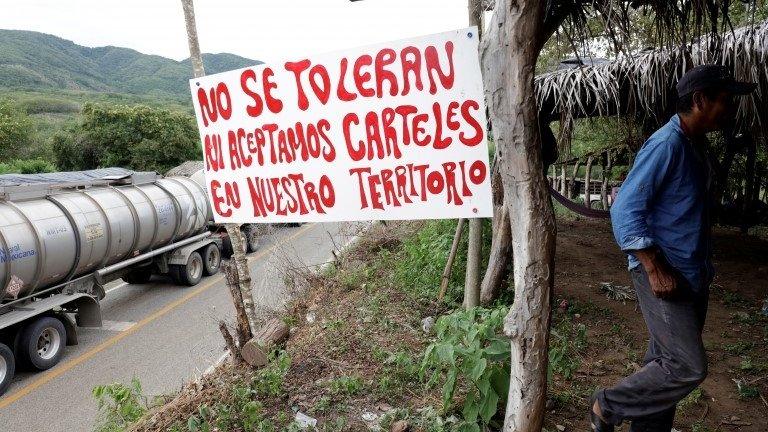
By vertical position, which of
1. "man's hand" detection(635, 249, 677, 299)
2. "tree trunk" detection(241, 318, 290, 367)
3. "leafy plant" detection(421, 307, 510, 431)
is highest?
"man's hand" detection(635, 249, 677, 299)

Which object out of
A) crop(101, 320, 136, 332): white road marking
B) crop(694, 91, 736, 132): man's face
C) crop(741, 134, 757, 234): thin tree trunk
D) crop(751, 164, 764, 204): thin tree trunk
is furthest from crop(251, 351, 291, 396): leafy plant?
crop(751, 164, 764, 204): thin tree trunk

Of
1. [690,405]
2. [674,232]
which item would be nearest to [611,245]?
[690,405]

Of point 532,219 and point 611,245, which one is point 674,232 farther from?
point 611,245

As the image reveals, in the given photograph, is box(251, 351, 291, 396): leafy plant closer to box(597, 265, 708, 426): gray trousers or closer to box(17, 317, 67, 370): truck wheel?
box(597, 265, 708, 426): gray trousers

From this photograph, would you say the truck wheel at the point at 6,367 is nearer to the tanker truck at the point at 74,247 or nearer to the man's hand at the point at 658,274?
the tanker truck at the point at 74,247

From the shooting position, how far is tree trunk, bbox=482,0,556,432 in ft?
6.22

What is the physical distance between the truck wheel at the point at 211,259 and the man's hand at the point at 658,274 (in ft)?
34.7

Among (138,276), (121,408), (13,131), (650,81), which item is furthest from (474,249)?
(13,131)

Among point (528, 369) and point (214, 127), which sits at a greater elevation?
point (214, 127)

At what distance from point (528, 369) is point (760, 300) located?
4428 millimetres

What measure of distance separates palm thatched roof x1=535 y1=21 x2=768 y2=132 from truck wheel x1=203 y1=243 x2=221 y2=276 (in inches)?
331

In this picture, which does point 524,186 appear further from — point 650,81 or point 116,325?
point 116,325

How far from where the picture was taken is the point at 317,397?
3.31m

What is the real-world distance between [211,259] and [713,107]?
1110cm
